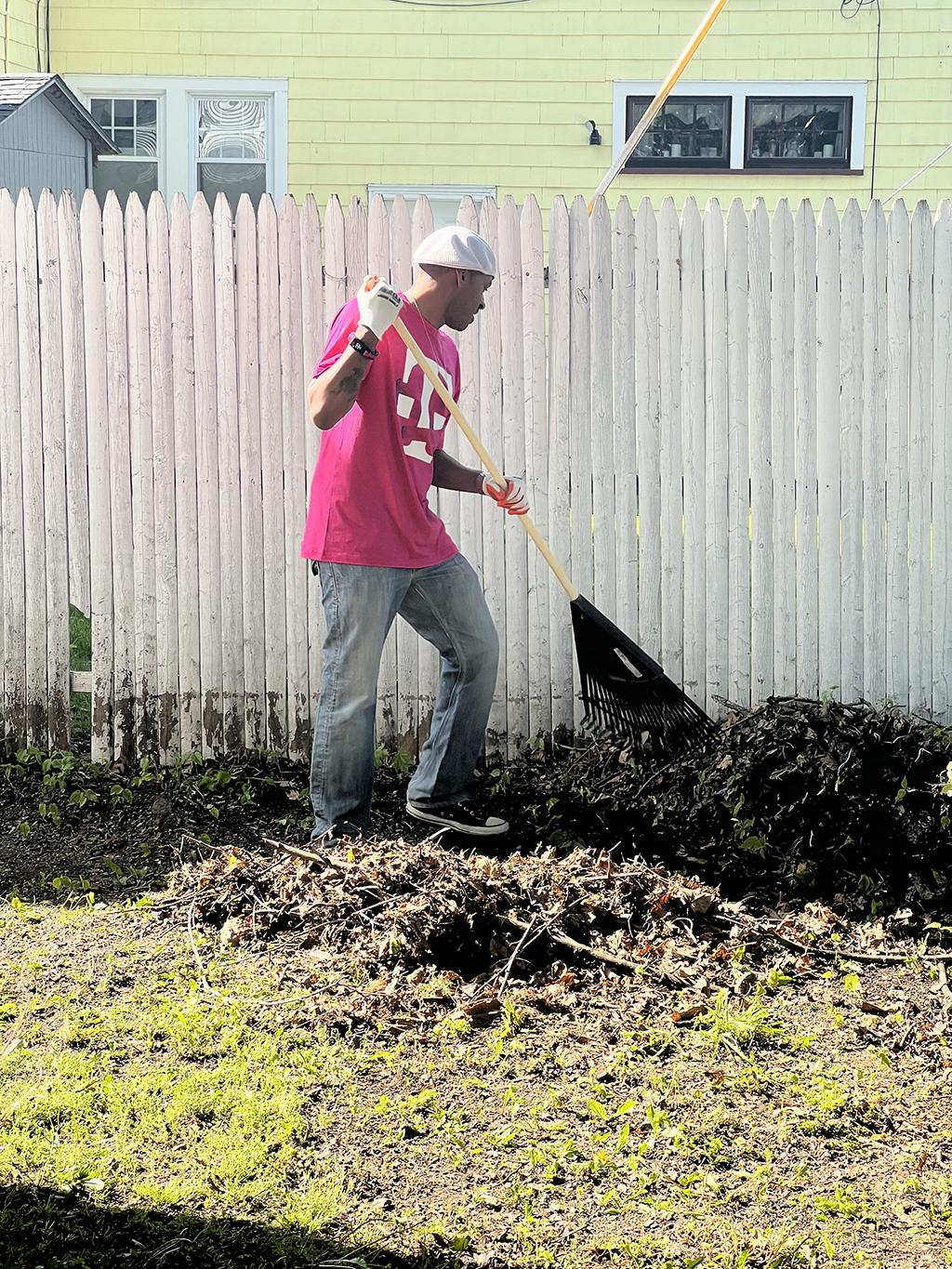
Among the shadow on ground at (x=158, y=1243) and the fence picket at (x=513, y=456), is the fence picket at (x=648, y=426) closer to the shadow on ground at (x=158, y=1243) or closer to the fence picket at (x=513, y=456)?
the fence picket at (x=513, y=456)

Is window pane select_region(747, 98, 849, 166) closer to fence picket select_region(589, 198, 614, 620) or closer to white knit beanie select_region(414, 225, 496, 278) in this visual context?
fence picket select_region(589, 198, 614, 620)

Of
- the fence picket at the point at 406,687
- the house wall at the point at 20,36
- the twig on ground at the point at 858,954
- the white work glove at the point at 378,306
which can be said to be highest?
the house wall at the point at 20,36

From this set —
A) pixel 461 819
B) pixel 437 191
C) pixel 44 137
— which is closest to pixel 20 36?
pixel 44 137

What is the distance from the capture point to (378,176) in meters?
10.9

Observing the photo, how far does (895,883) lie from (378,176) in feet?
27.1

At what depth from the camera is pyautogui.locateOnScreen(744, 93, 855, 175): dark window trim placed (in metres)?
11.0

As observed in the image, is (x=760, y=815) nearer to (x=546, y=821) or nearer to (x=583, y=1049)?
(x=546, y=821)

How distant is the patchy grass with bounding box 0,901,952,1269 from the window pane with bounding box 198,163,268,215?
876 cm

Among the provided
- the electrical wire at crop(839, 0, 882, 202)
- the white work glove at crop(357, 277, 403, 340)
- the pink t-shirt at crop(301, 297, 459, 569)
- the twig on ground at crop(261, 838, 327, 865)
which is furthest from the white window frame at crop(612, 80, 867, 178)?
the twig on ground at crop(261, 838, 327, 865)

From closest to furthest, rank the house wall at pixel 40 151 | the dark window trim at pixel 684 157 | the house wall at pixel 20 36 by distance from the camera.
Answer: the house wall at pixel 40 151, the house wall at pixel 20 36, the dark window trim at pixel 684 157

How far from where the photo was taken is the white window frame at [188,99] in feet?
35.4

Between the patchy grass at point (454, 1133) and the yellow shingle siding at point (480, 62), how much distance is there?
28.3 ft

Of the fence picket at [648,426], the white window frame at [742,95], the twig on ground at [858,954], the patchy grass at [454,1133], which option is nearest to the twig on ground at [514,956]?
the patchy grass at [454,1133]

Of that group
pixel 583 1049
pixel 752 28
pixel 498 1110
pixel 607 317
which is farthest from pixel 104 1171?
pixel 752 28
